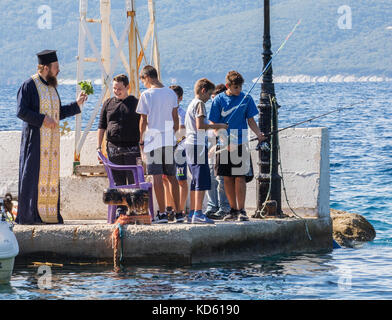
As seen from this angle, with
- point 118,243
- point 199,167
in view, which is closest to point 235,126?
point 199,167

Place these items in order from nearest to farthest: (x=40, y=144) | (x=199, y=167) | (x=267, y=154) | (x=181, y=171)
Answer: (x=199, y=167) → (x=40, y=144) → (x=181, y=171) → (x=267, y=154)

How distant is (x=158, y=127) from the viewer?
10.6 metres

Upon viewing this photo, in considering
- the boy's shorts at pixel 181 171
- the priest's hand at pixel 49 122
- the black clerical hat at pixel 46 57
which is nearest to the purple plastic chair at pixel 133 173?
the boy's shorts at pixel 181 171

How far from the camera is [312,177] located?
11594mm

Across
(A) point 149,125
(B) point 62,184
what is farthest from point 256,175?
(B) point 62,184

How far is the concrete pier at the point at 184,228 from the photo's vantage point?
10.3 meters

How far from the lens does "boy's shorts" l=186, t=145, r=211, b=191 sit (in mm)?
10500

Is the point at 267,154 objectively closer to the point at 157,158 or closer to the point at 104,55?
the point at 157,158

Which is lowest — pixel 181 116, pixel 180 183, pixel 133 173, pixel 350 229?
pixel 350 229

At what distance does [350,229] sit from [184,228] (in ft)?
13.3
